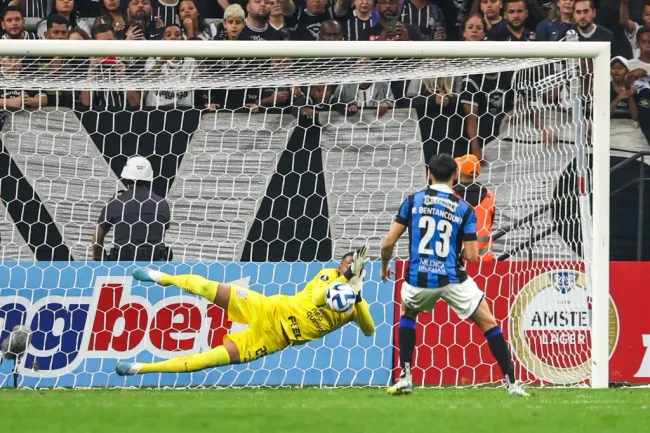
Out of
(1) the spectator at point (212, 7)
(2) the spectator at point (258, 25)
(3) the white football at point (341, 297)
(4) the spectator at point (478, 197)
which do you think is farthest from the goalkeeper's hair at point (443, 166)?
(1) the spectator at point (212, 7)

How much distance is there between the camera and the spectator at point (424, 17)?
1371 cm

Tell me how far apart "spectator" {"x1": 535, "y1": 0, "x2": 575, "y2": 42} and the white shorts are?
4.97 metres

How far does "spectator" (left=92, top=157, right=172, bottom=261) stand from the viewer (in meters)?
11.0

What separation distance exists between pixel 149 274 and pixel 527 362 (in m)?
3.58

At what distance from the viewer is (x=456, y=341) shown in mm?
10922

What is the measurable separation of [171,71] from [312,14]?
3255mm

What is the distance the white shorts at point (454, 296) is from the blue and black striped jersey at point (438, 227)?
5 cm

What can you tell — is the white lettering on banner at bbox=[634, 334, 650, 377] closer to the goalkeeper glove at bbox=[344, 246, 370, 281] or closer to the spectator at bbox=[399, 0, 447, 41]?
the goalkeeper glove at bbox=[344, 246, 370, 281]

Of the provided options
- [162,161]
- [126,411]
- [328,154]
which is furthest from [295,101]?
[126,411]

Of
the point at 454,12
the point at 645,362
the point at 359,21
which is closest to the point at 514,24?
the point at 454,12

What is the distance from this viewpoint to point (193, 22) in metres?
13.2

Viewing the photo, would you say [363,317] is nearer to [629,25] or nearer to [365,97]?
[365,97]

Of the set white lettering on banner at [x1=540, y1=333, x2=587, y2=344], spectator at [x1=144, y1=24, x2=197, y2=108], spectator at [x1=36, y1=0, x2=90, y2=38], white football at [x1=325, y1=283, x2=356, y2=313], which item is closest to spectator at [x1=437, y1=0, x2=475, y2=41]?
spectator at [x1=144, y1=24, x2=197, y2=108]

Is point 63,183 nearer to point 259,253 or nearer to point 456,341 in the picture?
point 259,253
